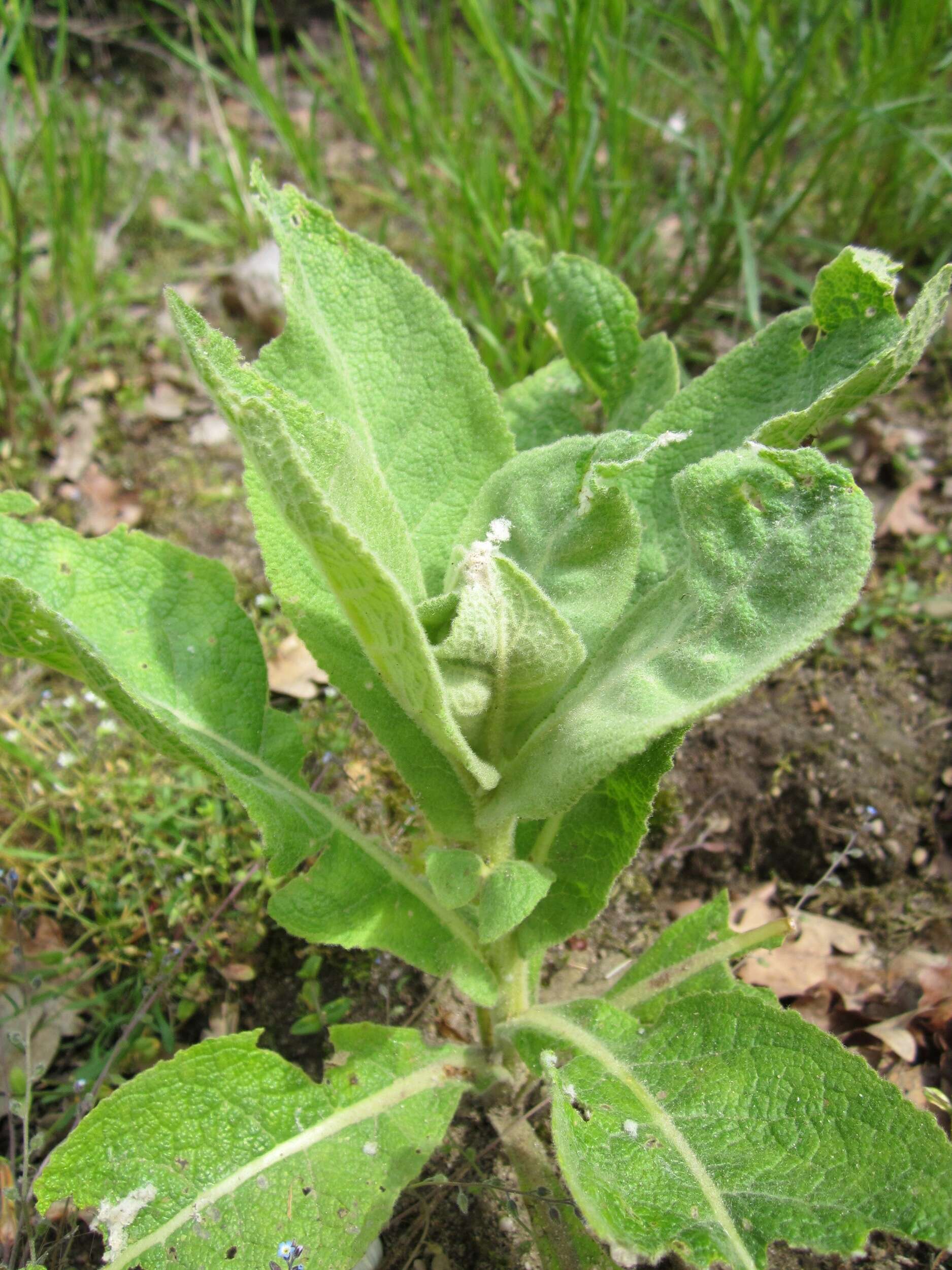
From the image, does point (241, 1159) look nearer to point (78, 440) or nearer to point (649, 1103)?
point (649, 1103)

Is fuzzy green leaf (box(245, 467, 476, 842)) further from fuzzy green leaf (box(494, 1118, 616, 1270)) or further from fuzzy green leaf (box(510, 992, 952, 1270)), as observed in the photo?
fuzzy green leaf (box(494, 1118, 616, 1270))

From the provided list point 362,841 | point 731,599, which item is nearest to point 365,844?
point 362,841

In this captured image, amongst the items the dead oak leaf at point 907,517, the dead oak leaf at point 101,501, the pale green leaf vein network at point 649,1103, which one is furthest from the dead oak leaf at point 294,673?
the dead oak leaf at point 907,517

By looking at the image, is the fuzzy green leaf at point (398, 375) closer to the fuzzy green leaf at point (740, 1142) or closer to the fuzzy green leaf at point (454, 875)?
the fuzzy green leaf at point (454, 875)

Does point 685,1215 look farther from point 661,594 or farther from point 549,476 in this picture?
point 549,476

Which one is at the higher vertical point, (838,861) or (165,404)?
(838,861)

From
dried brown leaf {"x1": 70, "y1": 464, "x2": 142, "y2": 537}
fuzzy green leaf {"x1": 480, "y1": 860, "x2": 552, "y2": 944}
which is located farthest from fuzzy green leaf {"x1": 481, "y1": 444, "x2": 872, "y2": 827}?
dried brown leaf {"x1": 70, "y1": 464, "x2": 142, "y2": 537}
